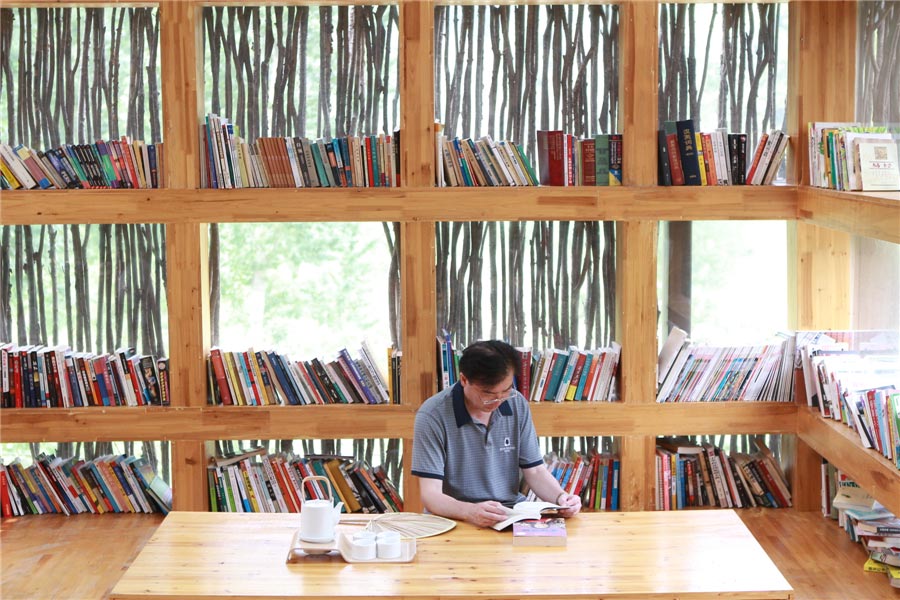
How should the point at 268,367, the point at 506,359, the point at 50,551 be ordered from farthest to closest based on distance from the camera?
the point at 268,367 → the point at 50,551 → the point at 506,359

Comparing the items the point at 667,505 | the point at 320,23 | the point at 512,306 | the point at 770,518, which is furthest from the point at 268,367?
the point at 770,518

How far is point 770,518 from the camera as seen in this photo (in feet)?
→ 16.6

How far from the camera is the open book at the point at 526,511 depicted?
11.0ft

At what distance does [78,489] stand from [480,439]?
2363 mm

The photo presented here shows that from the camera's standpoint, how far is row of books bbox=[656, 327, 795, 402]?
5.04 metres

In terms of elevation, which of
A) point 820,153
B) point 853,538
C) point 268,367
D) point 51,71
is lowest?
point 853,538

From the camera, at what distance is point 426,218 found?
4898 mm

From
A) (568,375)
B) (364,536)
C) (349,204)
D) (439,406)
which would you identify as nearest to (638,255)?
(568,375)

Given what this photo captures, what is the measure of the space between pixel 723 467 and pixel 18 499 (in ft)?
11.0

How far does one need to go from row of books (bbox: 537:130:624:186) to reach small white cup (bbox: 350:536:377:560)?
7.55 feet

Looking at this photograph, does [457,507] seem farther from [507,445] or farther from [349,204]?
[349,204]

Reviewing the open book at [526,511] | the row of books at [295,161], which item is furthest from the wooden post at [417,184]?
the open book at [526,511]

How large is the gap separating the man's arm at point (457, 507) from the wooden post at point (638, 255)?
5.19 feet

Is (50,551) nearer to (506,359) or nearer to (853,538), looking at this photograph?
(506,359)
